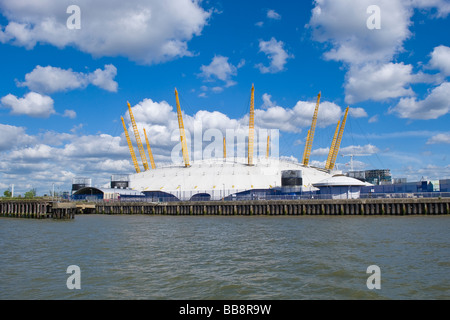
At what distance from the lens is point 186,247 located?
30.3 metres

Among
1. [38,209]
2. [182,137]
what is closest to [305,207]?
[38,209]

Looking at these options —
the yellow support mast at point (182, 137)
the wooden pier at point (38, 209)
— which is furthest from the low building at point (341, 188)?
the yellow support mast at point (182, 137)

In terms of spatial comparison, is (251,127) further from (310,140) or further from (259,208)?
(259,208)

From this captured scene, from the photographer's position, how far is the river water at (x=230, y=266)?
17641 mm

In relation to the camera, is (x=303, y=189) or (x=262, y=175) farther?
(x=262, y=175)

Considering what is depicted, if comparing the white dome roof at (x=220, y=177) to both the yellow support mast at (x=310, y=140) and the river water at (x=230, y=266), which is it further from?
the river water at (x=230, y=266)

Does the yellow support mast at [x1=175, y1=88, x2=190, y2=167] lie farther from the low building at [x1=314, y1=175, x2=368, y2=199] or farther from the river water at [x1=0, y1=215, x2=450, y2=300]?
the river water at [x1=0, y1=215, x2=450, y2=300]

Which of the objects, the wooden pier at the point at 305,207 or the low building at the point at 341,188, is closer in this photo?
the wooden pier at the point at 305,207

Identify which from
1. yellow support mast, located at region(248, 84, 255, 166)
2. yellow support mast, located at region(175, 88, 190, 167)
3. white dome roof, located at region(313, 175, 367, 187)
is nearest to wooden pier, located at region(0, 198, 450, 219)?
white dome roof, located at region(313, 175, 367, 187)

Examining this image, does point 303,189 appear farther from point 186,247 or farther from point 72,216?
point 186,247

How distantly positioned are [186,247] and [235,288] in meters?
12.7

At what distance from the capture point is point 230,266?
22766 mm

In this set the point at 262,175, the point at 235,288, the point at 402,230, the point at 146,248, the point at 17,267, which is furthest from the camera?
the point at 262,175
